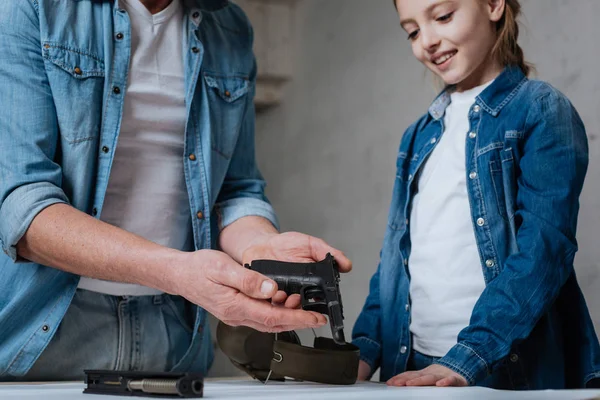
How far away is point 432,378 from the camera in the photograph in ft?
4.12

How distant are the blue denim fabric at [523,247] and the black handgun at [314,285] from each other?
1.29 ft

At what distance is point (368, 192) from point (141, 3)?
1.89m

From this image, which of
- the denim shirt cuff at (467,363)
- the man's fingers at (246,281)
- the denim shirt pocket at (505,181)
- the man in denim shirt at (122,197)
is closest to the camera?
the man's fingers at (246,281)

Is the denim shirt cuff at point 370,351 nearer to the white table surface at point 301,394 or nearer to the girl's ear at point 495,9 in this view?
the white table surface at point 301,394

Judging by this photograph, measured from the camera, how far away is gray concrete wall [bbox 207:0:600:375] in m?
2.06

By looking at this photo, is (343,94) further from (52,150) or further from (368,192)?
(52,150)

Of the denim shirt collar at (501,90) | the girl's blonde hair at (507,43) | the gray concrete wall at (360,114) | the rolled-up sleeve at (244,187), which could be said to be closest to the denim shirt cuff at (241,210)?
the rolled-up sleeve at (244,187)

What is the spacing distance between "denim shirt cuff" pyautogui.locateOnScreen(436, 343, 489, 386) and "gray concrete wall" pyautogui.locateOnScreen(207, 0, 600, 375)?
0.79 metres

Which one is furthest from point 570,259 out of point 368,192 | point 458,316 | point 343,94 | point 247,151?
point 343,94

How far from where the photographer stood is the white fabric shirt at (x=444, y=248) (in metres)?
1.51

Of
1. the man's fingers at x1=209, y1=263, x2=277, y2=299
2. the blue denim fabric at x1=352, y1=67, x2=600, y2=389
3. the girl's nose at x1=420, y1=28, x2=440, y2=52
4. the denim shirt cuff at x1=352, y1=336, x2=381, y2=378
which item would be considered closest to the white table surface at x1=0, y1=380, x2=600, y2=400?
the man's fingers at x1=209, y1=263, x2=277, y2=299

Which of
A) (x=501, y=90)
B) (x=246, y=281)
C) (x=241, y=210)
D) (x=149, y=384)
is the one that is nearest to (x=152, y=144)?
(x=241, y=210)

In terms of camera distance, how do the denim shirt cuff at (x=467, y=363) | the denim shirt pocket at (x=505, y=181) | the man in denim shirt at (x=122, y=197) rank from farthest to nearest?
the denim shirt pocket at (x=505, y=181), the denim shirt cuff at (x=467, y=363), the man in denim shirt at (x=122, y=197)

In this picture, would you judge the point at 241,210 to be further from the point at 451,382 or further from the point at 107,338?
the point at 451,382
